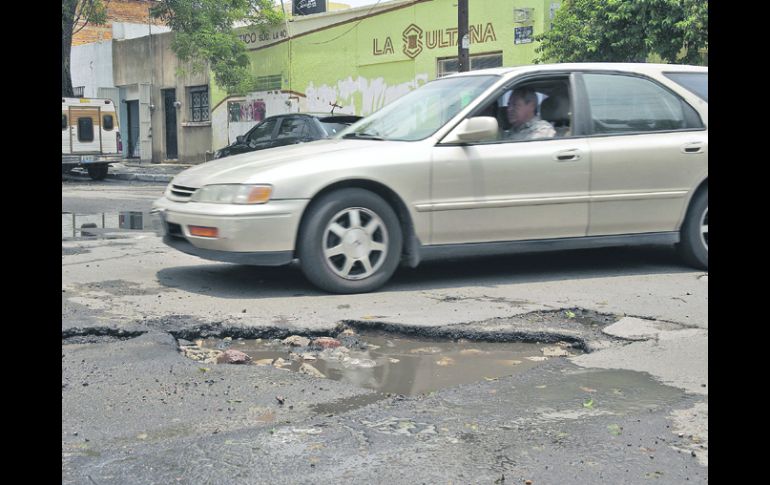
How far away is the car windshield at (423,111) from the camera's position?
261 inches

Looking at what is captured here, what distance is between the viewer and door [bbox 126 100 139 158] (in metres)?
34.8

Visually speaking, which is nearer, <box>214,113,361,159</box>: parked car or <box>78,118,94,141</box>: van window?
<box>214,113,361,159</box>: parked car

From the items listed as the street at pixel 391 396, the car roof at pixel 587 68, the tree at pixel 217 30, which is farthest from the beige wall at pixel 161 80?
the street at pixel 391 396

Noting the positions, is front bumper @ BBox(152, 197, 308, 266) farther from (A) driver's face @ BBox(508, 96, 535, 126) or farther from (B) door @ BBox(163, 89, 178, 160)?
(B) door @ BBox(163, 89, 178, 160)

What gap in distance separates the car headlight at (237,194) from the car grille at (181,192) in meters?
0.21

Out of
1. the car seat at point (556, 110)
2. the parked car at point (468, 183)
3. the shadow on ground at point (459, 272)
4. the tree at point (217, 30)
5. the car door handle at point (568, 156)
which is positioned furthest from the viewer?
the tree at point (217, 30)

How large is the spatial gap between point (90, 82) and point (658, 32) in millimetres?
26142

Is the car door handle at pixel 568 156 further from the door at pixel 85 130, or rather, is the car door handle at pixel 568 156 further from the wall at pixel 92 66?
the wall at pixel 92 66

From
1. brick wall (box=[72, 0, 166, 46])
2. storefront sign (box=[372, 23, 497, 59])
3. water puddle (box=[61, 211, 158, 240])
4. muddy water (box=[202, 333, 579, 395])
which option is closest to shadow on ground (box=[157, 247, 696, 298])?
muddy water (box=[202, 333, 579, 395])

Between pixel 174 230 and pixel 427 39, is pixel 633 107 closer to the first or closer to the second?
pixel 174 230

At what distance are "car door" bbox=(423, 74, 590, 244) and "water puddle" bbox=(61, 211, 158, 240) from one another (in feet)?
14.7

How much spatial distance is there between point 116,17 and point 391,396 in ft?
143

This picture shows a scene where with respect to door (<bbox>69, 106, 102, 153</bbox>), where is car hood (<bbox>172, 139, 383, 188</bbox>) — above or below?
below
